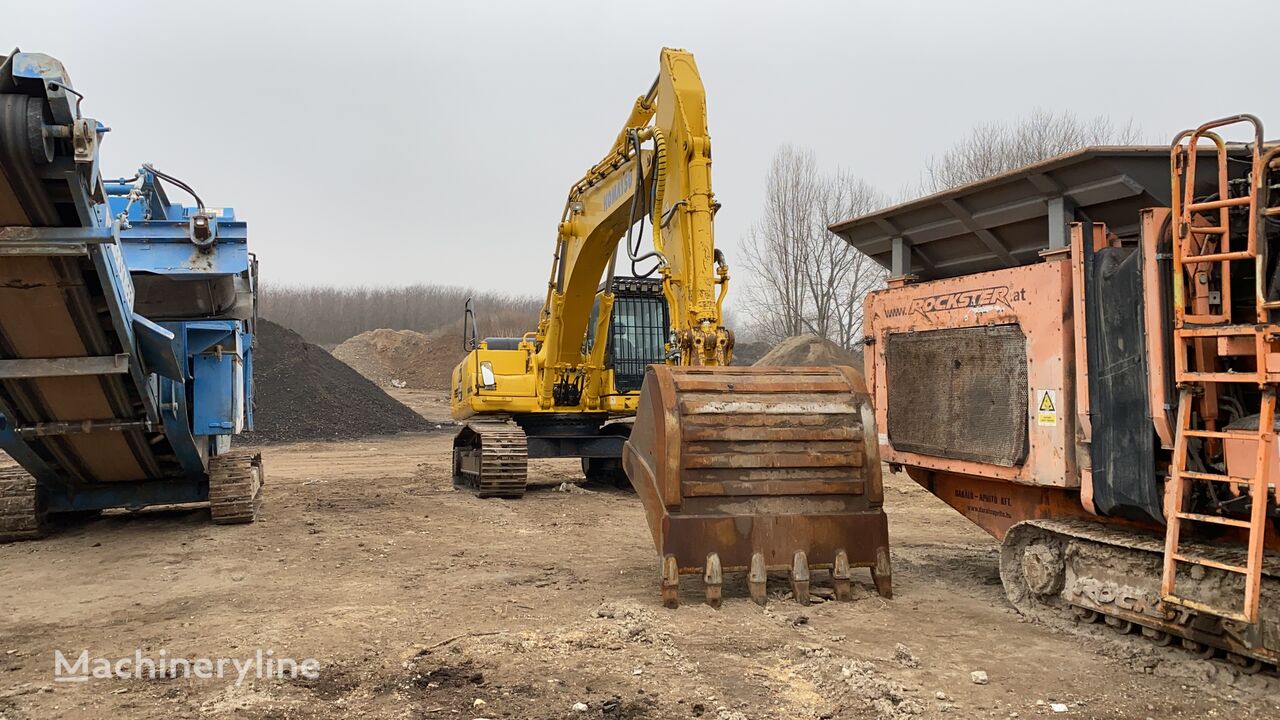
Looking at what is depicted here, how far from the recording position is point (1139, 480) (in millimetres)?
4672

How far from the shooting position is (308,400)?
80.2 feet

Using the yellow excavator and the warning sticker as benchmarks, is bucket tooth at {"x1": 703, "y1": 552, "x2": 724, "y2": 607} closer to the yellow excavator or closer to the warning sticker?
the yellow excavator

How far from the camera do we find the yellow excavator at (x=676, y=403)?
5.49 meters

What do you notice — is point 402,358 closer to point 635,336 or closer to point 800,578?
point 635,336

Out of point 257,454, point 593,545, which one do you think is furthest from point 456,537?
point 257,454

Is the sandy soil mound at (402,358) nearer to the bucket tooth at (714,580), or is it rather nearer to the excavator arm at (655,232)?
the excavator arm at (655,232)

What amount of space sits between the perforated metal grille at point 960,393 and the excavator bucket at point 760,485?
1.98ft

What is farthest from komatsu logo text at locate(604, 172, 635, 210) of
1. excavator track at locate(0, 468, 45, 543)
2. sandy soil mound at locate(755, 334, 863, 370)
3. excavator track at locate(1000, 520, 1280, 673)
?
sandy soil mound at locate(755, 334, 863, 370)

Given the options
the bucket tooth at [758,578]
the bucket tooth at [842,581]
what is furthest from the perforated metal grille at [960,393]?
the bucket tooth at [758,578]

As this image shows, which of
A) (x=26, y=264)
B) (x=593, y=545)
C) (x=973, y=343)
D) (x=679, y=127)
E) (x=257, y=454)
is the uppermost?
(x=679, y=127)

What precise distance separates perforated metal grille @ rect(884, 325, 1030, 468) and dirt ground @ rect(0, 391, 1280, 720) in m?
0.94

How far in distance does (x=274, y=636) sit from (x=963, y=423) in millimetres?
4221

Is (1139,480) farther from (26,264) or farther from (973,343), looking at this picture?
(26,264)

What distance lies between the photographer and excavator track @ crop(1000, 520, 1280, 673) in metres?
4.10
